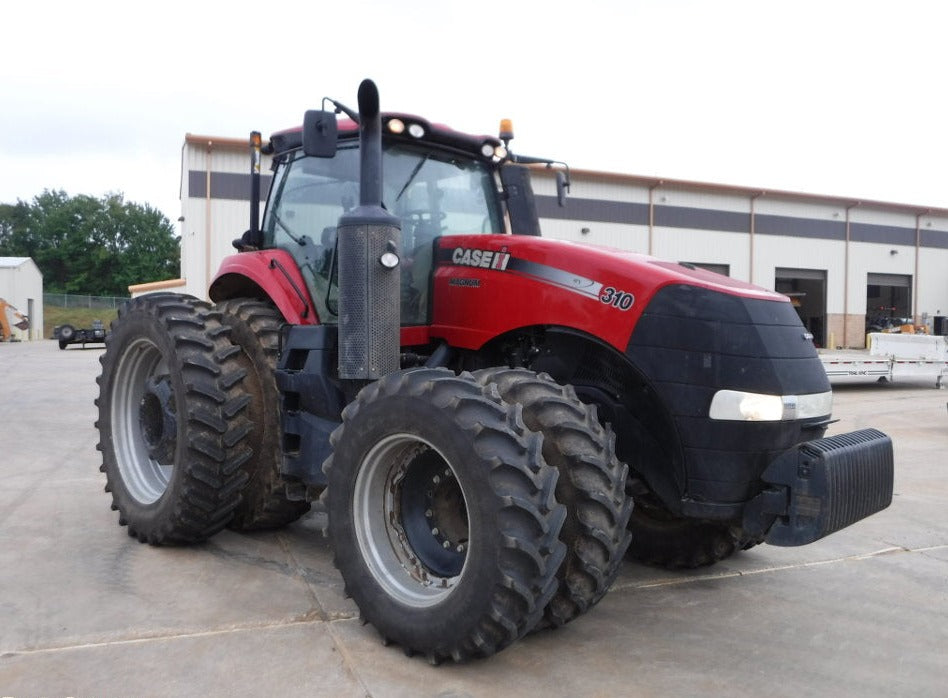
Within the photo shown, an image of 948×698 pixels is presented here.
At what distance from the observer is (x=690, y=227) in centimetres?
3052

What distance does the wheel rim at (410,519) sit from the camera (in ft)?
11.5

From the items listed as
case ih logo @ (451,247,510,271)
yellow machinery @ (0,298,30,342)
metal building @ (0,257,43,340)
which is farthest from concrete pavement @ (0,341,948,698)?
metal building @ (0,257,43,340)

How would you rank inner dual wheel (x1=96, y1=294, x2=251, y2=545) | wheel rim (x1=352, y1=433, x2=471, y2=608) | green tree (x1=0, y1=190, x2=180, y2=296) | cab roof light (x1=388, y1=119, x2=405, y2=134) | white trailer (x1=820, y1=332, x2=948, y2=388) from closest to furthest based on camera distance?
wheel rim (x1=352, y1=433, x2=471, y2=608), cab roof light (x1=388, y1=119, x2=405, y2=134), inner dual wheel (x1=96, y1=294, x2=251, y2=545), white trailer (x1=820, y1=332, x2=948, y2=388), green tree (x1=0, y1=190, x2=180, y2=296)

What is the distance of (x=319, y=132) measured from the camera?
12.8ft

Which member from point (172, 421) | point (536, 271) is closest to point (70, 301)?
point (172, 421)

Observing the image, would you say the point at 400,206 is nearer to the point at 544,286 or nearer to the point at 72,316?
the point at 544,286

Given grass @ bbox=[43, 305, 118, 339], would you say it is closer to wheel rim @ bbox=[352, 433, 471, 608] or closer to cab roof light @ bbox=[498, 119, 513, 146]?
cab roof light @ bbox=[498, 119, 513, 146]

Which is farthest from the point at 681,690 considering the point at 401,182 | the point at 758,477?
the point at 401,182

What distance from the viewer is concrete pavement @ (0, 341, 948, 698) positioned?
10.4ft

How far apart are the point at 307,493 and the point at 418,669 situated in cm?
150

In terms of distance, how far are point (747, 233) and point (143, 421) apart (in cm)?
2971

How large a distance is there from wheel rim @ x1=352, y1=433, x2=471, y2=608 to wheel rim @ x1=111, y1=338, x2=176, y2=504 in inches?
71.8

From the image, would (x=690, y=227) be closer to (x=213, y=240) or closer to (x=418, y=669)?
(x=213, y=240)

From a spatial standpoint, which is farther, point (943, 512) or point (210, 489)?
point (943, 512)
